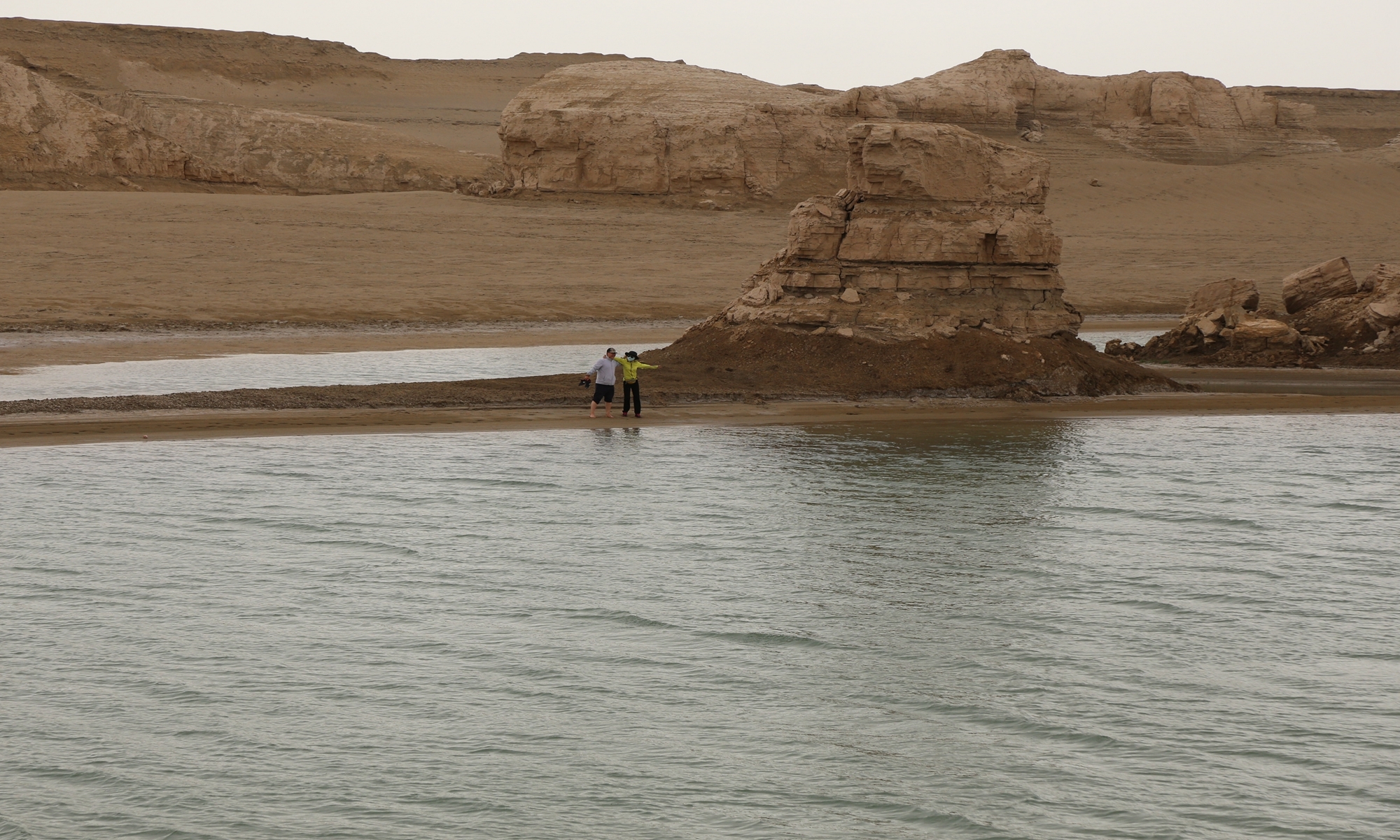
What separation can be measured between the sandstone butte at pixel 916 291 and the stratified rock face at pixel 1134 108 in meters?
45.8

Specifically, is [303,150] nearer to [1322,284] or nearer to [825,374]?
[1322,284]

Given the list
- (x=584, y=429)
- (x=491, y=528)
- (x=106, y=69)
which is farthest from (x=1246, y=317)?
(x=106, y=69)

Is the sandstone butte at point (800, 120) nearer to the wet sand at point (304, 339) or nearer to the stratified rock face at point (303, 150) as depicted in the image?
the stratified rock face at point (303, 150)

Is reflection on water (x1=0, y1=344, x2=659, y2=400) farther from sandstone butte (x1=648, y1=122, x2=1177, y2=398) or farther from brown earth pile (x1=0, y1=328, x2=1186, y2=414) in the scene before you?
sandstone butte (x1=648, y1=122, x2=1177, y2=398)

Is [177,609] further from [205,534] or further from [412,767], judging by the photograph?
[412,767]

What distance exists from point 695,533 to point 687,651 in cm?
373

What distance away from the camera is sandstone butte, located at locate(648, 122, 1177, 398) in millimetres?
23922

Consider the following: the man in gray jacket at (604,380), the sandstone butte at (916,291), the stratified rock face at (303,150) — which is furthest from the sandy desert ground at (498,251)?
the man in gray jacket at (604,380)

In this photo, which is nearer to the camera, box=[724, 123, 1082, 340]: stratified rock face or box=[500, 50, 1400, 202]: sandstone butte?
box=[724, 123, 1082, 340]: stratified rock face

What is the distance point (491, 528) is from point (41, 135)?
4933cm

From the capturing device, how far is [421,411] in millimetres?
20688

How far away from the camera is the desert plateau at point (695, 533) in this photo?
7.61 meters

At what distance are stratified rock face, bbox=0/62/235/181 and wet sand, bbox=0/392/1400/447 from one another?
40.1 meters

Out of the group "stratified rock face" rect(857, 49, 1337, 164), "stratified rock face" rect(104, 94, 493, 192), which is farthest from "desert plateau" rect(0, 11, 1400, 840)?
"stratified rock face" rect(857, 49, 1337, 164)
